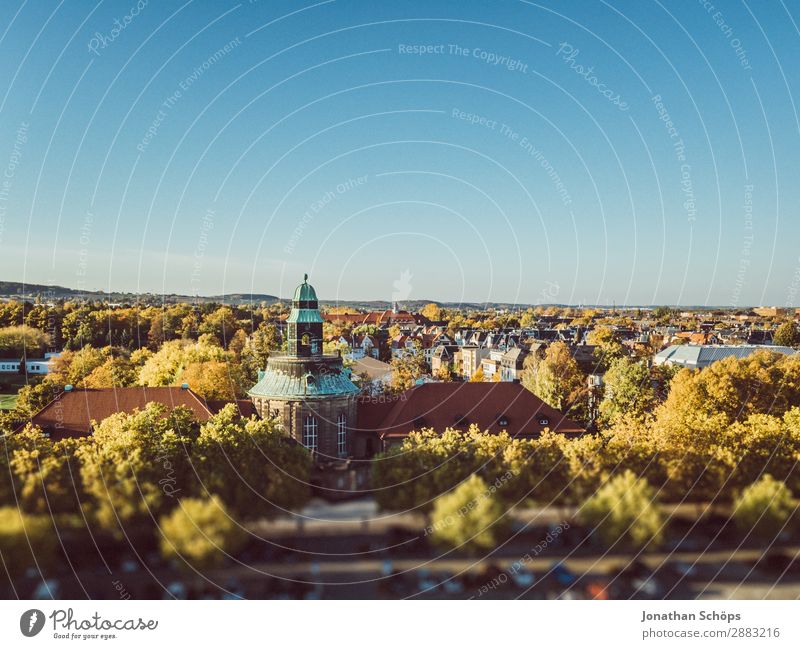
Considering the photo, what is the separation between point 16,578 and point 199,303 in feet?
208

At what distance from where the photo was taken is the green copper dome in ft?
90.0

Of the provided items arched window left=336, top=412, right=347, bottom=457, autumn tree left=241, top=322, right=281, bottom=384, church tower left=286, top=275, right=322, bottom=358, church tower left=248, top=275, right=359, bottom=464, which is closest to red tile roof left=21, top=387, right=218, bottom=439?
church tower left=248, top=275, right=359, bottom=464

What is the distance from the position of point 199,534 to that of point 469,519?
293 inches

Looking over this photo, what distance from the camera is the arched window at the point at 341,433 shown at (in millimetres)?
27656

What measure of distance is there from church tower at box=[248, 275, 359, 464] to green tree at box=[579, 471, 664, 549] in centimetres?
1200

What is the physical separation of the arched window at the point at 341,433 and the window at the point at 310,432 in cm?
99

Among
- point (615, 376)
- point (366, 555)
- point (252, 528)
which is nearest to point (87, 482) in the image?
point (252, 528)

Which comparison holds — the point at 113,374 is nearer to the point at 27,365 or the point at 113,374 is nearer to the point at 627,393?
the point at 27,365

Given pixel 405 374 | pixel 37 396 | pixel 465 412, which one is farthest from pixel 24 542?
pixel 405 374

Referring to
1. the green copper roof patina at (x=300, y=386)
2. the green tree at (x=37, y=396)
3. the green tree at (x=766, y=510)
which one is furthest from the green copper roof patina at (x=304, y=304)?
the green tree at (x=766, y=510)

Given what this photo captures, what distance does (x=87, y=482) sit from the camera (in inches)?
659

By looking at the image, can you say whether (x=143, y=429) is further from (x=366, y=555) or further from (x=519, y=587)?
(x=519, y=587)

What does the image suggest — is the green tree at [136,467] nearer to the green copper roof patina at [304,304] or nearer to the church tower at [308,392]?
the church tower at [308,392]

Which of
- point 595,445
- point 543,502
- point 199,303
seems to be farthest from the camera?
point 199,303
